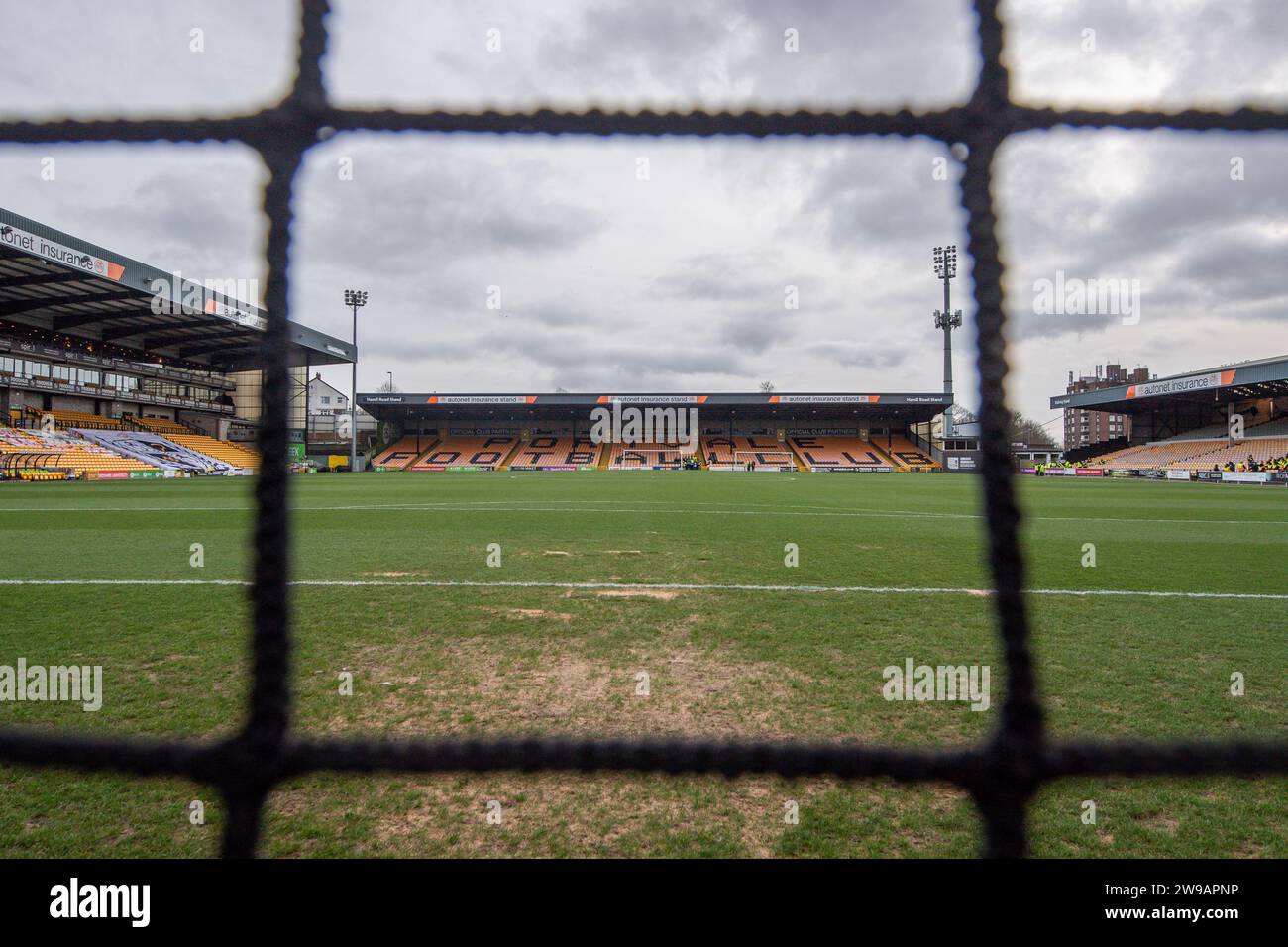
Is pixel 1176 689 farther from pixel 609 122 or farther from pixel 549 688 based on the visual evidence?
pixel 609 122

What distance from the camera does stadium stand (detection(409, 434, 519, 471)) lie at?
47875 millimetres

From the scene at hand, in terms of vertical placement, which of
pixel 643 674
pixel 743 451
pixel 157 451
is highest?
pixel 743 451

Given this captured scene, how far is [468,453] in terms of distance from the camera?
50.9 m

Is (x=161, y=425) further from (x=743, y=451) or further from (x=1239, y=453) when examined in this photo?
(x=1239, y=453)

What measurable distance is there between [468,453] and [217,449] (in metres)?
17.4

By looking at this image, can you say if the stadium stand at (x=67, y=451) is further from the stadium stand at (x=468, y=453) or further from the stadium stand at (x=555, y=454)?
the stadium stand at (x=555, y=454)

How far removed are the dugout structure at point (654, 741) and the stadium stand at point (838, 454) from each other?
159 feet

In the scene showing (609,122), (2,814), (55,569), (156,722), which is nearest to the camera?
(609,122)

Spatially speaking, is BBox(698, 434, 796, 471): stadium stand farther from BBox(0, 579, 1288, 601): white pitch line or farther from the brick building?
BBox(0, 579, 1288, 601): white pitch line

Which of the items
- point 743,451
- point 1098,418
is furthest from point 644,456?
point 1098,418

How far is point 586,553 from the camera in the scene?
702 centimetres
